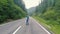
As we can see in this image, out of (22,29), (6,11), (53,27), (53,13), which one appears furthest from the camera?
(53,13)

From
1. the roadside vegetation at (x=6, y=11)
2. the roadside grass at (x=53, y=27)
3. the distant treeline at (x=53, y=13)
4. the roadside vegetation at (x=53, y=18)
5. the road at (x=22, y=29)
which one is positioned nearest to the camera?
the roadside grass at (x=53, y=27)

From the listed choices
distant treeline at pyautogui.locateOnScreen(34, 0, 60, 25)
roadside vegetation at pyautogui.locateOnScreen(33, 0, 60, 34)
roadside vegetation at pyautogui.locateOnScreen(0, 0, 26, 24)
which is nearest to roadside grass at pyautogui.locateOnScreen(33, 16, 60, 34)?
roadside vegetation at pyautogui.locateOnScreen(33, 0, 60, 34)

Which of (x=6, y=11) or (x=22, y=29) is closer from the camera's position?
(x=22, y=29)

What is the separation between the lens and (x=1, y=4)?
47344 mm

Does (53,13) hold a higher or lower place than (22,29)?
lower

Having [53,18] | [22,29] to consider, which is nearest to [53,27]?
[22,29]

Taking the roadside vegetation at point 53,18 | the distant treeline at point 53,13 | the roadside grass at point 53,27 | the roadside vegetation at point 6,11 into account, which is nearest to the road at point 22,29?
the roadside grass at point 53,27

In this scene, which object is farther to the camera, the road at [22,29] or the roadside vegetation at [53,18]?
the roadside vegetation at [53,18]

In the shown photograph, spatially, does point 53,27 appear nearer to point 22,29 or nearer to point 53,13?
point 22,29

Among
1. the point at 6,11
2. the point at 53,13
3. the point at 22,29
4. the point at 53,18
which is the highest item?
the point at 22,29

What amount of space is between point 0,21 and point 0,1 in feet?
17.4

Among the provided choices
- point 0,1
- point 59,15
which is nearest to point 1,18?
point 0,1

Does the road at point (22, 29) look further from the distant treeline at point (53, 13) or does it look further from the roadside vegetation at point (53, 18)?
the distant treeline at point (53, 13)

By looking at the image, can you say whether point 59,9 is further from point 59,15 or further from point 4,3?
point 4,3
